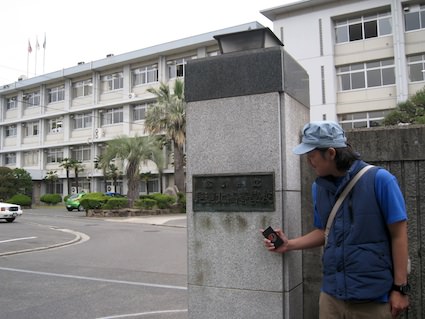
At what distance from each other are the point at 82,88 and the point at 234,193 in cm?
4740

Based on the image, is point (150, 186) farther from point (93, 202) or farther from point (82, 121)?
point (93, 202)

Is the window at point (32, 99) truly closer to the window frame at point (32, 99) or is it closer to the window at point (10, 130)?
the window frame at point (32, 99)

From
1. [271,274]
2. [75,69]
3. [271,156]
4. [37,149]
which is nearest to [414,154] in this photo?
[271,156]

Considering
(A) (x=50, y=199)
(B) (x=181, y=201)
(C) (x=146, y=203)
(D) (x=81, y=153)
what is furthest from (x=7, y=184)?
(B) (x=181, y=201)

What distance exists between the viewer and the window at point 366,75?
100ft

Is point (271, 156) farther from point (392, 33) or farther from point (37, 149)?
point (37, 149)

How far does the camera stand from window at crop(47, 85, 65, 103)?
50094 mm

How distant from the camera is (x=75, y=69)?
154 feet

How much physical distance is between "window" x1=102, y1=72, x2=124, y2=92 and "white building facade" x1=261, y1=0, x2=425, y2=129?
18.0 meters

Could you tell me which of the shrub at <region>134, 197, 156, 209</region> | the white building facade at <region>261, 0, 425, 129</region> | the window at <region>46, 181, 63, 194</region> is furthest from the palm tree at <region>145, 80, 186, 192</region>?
the window at <region>46, 181, 63, 194</region>

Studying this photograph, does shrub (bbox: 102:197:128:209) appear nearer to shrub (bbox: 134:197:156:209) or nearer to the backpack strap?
shrub (bbox: 134:197:156:209)

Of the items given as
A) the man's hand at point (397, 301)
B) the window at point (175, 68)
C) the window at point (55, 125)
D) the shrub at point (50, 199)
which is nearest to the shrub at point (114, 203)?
the window at point (175, 68)

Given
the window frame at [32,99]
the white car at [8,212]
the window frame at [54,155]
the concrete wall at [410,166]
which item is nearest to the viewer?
the concrete wall at [410,166]

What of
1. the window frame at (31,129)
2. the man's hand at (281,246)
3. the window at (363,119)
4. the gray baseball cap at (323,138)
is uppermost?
the window frame at (31,129)
